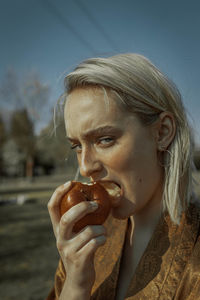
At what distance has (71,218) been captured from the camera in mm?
1384

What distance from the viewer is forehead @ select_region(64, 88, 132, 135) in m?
1.49

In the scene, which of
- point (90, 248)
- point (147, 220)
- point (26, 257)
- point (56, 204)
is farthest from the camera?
point (26, 257)

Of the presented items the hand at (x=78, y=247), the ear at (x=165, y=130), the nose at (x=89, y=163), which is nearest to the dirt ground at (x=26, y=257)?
the ear at (x=165, y=130)

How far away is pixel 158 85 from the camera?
5.20ft

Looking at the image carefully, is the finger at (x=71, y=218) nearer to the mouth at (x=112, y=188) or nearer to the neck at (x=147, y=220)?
the mouth at (x=112, y=188)

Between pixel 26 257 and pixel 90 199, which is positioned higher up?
pixel 90 199

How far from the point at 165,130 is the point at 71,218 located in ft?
2.33

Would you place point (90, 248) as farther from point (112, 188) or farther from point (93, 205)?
point (112, 188)

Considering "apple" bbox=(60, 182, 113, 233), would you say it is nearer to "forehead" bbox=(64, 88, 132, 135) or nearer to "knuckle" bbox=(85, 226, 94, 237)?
"knuckle" bbox=(85, 226, 94, 237)

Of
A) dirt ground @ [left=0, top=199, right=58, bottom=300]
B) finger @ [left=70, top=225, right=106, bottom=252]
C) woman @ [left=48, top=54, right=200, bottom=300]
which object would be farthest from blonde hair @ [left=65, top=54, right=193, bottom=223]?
dirt ground @ [left=0, top=199, right=58, bottom=300]

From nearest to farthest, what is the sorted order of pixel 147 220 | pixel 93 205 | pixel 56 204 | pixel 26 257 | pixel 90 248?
1. pixel 90 248
2. pixel 93 205
3. pixel 56 204
4. pixel 147 220
5. pixel 26 257

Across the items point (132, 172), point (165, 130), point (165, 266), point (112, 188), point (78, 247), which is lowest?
point (165, 266)

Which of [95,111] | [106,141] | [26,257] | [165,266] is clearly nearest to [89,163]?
[106,141]

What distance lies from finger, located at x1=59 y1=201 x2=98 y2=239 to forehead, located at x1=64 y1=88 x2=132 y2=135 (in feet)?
1.35
